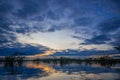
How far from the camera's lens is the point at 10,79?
25016mm

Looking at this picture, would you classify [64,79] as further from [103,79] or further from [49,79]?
[103,79]

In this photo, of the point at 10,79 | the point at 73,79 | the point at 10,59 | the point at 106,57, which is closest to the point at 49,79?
the point at 73,79

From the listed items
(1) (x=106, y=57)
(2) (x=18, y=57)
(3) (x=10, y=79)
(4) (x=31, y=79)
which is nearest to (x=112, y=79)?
(4) (x=31, y=79)

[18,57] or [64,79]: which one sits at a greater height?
[18,57]

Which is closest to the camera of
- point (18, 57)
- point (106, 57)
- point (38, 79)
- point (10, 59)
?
point (38, 79)

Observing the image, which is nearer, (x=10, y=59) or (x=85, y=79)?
(x=85, y=79)

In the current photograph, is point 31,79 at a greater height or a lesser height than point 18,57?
lesser

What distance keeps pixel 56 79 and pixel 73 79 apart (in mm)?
1815

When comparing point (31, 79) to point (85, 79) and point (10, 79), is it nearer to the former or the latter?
point (10, 79)

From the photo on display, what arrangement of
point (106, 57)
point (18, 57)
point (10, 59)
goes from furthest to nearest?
point (106, 57) → point (18, 57) → point (10, 59)

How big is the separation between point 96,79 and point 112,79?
1.73 meters

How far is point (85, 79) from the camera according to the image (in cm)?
2491

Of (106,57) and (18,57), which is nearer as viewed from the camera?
(18,57)

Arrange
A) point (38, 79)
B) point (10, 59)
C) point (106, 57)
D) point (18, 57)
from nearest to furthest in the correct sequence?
point (38, 79), point (10, 59), point (18, 57), point (106, 57)
